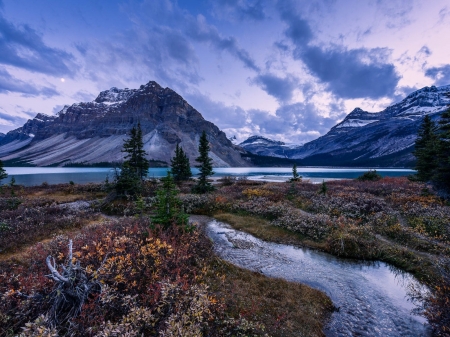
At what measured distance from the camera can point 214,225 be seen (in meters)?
21.6

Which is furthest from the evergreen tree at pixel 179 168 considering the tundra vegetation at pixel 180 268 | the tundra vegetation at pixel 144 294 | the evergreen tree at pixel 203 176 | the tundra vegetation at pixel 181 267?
the tundra vegetation at pixel 144 294

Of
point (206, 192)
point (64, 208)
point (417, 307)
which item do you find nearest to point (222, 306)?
point (417, 307)

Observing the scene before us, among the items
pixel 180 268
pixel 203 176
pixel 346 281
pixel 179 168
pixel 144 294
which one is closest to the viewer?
pixel 144 294

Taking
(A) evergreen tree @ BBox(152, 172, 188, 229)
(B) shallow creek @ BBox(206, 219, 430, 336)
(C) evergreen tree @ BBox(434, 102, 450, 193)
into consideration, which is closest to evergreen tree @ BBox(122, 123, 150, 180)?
(B) shallow creek @ BBox(206, 219, 430, 336)

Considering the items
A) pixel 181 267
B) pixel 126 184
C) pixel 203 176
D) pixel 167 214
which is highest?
pixel 203 176

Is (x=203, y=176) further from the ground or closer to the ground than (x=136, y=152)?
closer to the ground

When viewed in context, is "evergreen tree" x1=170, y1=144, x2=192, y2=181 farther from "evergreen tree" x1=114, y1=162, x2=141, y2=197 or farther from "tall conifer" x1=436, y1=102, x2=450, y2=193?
"tall conifer" x1=436, y1=102, x2=450, y2=193

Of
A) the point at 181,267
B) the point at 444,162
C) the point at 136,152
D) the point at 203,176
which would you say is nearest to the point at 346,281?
the point at 181,267

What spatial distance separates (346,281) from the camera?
36.6ft

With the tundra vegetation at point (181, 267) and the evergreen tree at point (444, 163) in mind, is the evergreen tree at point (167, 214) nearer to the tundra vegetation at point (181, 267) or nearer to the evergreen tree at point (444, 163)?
the tundra vegetation at point (181, 267)

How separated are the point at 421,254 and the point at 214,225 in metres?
15.8

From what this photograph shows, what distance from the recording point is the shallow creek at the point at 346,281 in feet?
26.4

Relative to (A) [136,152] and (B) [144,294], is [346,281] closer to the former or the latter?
(B) [144,294]

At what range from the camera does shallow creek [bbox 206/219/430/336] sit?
8.05m
